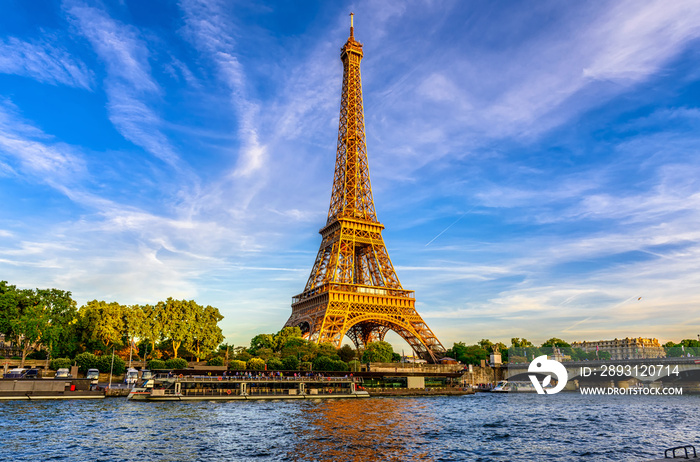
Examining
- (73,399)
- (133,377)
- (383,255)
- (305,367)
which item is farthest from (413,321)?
(73,399)

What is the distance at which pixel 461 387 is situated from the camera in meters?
96.2

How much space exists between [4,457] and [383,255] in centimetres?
7921

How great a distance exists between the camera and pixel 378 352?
101 meters

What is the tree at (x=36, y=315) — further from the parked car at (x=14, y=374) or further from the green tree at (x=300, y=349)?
the green tree at (x=300, y=349)

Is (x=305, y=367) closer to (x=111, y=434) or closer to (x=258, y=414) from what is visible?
(x=258, y=414)

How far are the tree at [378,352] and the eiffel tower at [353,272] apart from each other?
18.8 feet

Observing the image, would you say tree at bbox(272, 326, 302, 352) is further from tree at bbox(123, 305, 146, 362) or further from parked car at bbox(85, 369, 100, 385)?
parked car at bbox(85, 369, 100, 385)

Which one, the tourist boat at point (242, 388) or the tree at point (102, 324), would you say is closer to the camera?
the tourist boat at point (242, 388)

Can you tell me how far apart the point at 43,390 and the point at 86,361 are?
46.6 ft

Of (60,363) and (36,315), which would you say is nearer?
(60,363)

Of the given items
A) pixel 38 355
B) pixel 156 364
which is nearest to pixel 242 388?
pixel 156 364

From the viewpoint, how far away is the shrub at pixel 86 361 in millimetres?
77375

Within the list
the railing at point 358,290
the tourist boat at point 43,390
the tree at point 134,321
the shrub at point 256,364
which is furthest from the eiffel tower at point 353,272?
the tourist boat at point 43,390

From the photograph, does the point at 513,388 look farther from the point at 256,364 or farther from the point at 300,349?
the point at 256,364
